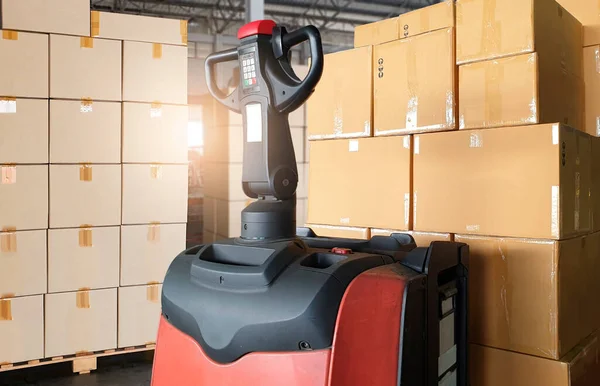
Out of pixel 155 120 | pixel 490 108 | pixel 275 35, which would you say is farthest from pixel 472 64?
pixel 155 120

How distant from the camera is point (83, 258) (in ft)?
12.5

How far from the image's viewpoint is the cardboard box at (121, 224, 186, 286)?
3.93m

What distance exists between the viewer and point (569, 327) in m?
1.91

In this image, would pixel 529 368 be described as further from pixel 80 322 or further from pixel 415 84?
pixel 80 322

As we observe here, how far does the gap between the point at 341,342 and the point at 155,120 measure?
3067 millimetres

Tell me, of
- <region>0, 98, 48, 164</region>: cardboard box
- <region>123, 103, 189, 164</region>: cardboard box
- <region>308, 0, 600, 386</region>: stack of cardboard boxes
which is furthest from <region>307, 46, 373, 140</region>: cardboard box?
<region>0, 98, 48, 164</region>: cardboard box

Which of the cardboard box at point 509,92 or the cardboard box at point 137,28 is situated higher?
the cardboard box at point 137,28

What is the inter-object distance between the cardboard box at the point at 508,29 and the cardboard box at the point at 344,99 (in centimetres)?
40

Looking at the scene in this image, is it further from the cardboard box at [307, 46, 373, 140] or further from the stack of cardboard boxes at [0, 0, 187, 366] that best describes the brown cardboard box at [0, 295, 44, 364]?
the cardboard box at [307, 46, 373, 140]

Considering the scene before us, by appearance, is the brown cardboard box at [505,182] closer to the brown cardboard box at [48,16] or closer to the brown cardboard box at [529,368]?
the brown cardboard box at [529,368]

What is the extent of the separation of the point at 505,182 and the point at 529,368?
0.61m

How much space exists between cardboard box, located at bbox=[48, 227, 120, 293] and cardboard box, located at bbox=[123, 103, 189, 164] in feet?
1.79

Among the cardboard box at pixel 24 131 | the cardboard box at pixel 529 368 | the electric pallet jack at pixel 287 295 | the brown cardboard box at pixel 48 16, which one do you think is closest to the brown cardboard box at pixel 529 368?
the cardboard box at pixel 529 368

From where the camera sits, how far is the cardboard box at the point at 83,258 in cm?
372
